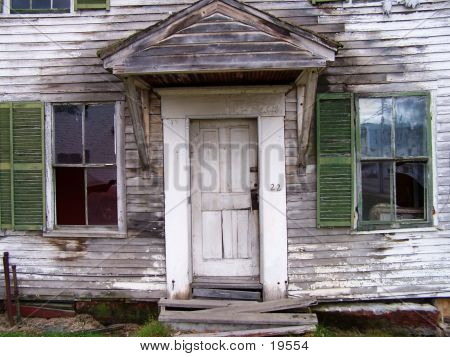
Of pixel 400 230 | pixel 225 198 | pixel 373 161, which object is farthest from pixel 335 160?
pixel 225 198

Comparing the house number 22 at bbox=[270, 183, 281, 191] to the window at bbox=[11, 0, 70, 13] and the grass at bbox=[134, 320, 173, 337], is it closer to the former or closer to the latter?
the grass at bbox=[134, 320, 173, 337]

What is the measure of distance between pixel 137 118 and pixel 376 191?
2.95m

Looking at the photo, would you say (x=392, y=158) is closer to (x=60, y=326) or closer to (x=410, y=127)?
(x=410, y=127)

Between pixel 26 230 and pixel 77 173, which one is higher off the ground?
pixel 77 173

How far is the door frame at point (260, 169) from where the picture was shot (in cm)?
484

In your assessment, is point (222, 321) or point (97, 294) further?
point (97, 294)

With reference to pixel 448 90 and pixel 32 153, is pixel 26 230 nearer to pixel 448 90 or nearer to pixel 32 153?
pixel 32 153

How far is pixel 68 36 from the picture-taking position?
501cm

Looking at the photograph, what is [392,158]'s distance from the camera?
4.86 meters

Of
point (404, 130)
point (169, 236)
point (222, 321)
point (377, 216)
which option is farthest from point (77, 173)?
point (404, 130)

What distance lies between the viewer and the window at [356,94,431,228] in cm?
487

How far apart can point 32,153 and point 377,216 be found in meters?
4.29

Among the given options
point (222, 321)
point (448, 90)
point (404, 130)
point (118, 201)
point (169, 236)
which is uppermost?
point (448, 90)

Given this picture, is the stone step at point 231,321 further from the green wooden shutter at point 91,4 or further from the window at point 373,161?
the green wooden shutter at point 91,4
